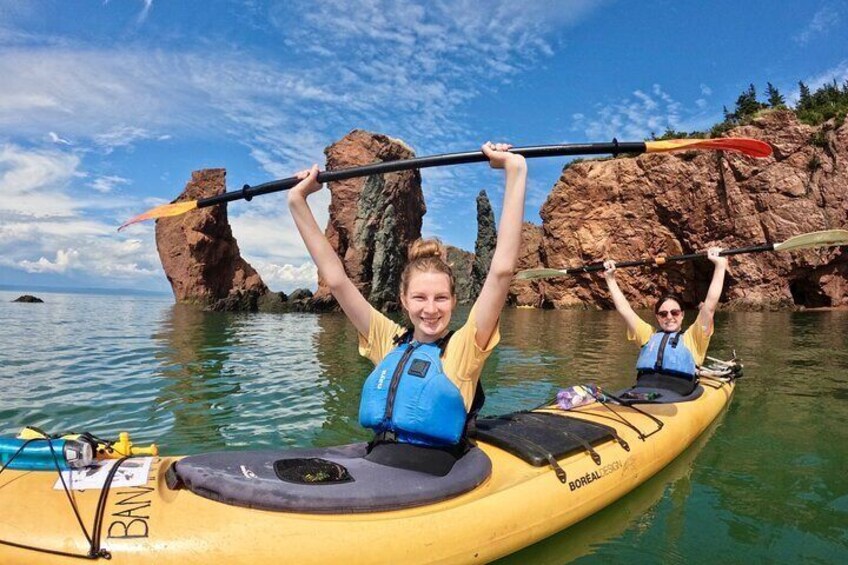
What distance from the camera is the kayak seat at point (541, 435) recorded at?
3553mm

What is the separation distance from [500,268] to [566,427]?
205 centimetres

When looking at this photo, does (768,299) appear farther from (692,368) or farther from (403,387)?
(403,387)

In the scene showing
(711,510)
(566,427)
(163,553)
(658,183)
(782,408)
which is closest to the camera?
(163,553)

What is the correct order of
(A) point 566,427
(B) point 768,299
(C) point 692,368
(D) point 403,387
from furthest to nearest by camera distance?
1. (B) point 768,299
2. (C) point 692,368
3. (A) point 566,427
4. (D) point 403,387

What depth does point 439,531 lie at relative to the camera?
2.60 meters

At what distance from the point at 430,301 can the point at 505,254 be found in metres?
0.51

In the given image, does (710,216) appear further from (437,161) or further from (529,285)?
(437,161)

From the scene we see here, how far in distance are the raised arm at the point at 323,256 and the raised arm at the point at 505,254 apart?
27.3 inches

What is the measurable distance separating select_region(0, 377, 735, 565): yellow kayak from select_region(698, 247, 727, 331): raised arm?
290cm

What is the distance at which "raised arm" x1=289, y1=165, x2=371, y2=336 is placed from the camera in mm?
2963

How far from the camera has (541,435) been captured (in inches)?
151

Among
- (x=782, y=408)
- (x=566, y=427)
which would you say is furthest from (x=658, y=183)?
(x=566, y=427)

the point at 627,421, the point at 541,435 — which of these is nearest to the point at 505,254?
the point at 541,435

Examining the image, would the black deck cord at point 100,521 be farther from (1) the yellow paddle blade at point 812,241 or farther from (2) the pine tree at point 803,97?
(2) the pine tree at point 803,97
